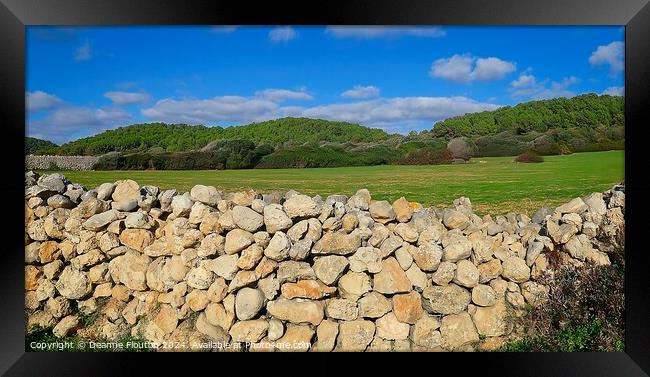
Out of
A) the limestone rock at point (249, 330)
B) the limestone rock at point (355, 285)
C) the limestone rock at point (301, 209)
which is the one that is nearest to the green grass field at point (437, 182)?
the limestone rock at point (301, 209)

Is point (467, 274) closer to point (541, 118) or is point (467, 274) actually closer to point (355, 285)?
point (355, 285)

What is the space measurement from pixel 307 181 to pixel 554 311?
2.64 meters

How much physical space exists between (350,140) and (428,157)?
79cm

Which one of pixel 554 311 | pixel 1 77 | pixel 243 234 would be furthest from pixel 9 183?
pixel 554 311

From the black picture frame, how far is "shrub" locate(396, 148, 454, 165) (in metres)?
1.21

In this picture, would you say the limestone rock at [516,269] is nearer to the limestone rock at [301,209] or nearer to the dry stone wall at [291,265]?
the dry stone wall at [291,265]

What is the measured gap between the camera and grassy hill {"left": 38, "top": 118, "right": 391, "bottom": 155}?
4.54 metres

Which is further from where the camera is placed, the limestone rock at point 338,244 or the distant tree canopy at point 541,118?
the distant tree canopy at point 541,118

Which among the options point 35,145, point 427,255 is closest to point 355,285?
point 427,255

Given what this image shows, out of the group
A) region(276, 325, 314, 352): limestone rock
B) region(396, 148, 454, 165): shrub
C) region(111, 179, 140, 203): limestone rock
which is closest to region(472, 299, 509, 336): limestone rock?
region(396, 148, 454, 165): shrub

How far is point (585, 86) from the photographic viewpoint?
4473 mm

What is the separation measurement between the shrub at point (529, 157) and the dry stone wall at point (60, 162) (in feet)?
13.7

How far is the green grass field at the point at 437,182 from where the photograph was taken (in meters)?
4.60

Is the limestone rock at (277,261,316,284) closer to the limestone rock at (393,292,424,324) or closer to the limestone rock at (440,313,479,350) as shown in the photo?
the limestone rock at (393,292,424,324)
